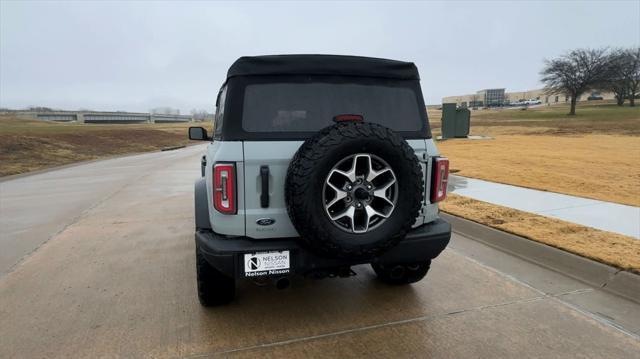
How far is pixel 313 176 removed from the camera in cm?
289

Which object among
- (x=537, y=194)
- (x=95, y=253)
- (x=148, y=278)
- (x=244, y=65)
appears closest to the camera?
(x=244, y=65)

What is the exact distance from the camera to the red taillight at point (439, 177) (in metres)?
3.58

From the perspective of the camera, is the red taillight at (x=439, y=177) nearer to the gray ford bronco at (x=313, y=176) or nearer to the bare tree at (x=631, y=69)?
the gray ford bronco at (x=313, y=176)

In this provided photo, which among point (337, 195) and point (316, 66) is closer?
point (337, 195)

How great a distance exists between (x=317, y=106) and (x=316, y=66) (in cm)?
30

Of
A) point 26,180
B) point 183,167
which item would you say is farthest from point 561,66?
point 26,180

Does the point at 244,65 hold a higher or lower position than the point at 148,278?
higher

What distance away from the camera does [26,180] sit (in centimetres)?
1291

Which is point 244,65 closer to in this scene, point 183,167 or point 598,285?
point 598,285

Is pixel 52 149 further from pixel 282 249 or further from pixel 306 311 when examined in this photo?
pixel 282 249

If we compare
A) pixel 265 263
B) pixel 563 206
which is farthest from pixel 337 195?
pixel 563 206

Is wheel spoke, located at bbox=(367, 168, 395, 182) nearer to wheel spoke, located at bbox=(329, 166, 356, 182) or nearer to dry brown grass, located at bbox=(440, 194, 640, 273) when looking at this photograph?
wheel spoke, located at bbox=(329, 166, 356, 182)

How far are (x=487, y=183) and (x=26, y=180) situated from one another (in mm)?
12680

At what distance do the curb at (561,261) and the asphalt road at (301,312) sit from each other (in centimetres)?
14
